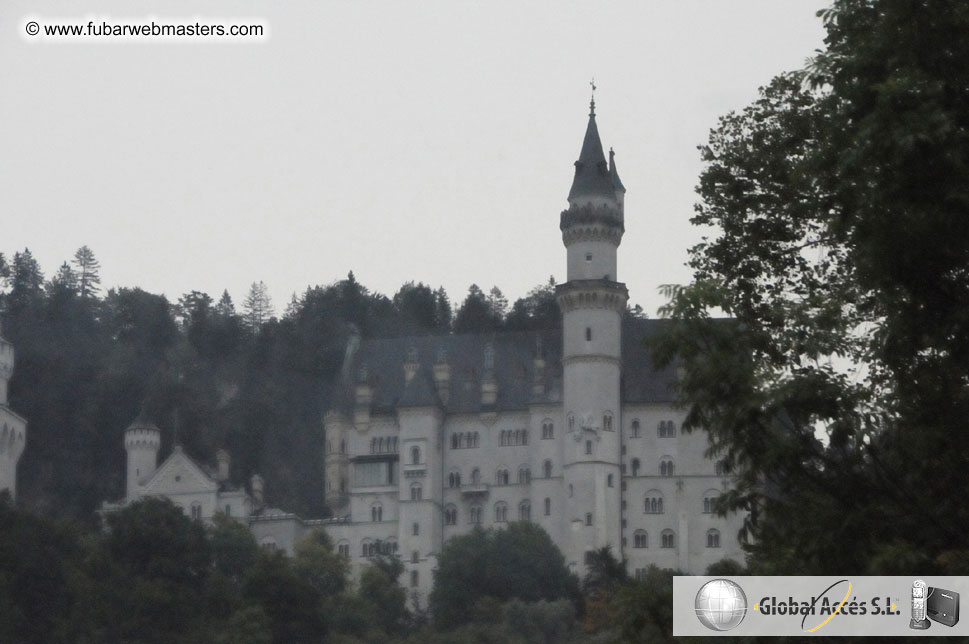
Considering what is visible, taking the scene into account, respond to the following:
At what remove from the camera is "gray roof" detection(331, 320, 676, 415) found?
11181 centimetres

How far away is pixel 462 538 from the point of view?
105 meters

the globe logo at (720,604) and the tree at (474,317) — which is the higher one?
the tree at (474,317)

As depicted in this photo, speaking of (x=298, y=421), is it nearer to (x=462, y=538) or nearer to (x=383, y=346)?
(x=383, y=346)

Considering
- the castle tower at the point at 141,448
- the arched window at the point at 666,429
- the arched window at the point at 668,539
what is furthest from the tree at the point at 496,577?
the castle tower at the point at 141,448

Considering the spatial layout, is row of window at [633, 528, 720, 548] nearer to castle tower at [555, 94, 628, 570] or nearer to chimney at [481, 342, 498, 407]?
castle tower at [555, 94, 628, 570]

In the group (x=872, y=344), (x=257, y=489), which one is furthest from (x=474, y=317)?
(x=872, y=344)

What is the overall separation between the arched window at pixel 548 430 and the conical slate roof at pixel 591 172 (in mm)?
12546

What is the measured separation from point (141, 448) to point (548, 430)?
85.3ft

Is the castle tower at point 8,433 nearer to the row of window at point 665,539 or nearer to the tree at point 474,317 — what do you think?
the tree at point 474,317

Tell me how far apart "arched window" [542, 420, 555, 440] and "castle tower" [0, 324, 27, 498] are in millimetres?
31010

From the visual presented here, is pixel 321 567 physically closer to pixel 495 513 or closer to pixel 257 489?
pixel 495 513

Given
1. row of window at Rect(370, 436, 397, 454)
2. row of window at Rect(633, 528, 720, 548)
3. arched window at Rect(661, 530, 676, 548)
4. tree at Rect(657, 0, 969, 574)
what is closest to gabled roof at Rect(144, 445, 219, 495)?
row of window at Rect(370, 436, 397, 454)

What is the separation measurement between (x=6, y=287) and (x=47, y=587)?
2216 inches

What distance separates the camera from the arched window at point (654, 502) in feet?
357
